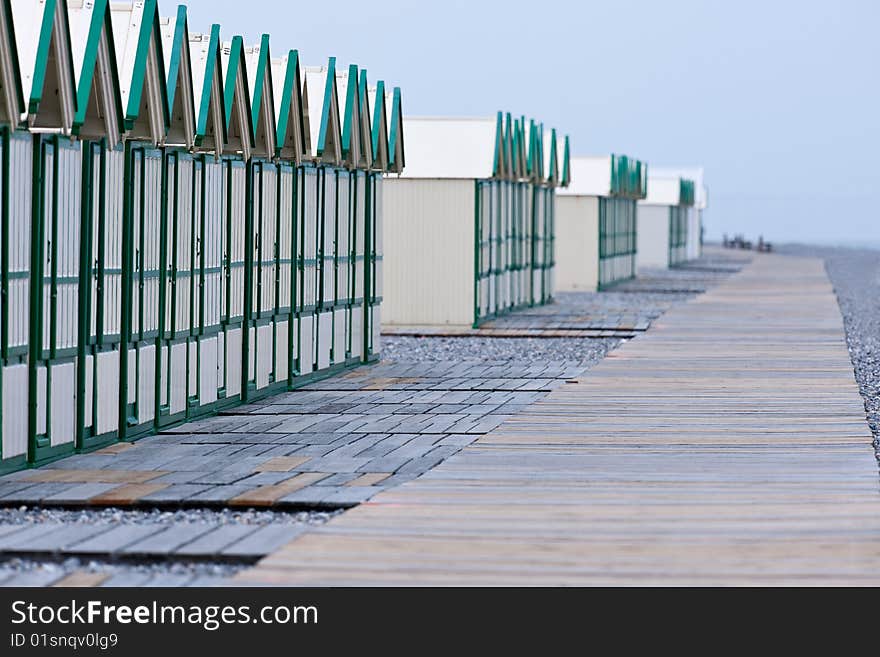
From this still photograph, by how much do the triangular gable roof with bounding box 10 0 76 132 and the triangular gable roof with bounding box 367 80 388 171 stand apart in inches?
315

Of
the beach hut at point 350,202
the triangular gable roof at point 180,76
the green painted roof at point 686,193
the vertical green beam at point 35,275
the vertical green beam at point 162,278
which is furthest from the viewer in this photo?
the green painted roof at point 686,193

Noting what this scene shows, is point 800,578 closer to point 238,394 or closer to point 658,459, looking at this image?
point 658,459

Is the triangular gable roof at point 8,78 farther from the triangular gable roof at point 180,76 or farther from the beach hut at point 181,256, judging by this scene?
the triangular gable roof at point 180,76

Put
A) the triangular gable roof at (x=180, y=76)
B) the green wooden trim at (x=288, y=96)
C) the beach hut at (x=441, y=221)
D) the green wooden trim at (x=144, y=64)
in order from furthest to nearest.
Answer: the beach hut at (x=441, y=221)
the green wooden trim at (x=288, y=96)
the triangular gable roof at (x=180, y=76)
the green wooden trim at (x=144, y=64)

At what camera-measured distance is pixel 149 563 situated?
312 inches

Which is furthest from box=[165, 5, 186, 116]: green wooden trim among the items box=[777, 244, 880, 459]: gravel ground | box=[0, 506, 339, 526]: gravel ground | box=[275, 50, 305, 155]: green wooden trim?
box=[777, 244, 880, 459]: gravel ground

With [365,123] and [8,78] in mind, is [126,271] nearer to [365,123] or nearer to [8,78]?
[8,78]

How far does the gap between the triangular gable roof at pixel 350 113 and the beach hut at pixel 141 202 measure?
5104mm

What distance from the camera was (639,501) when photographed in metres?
9.52

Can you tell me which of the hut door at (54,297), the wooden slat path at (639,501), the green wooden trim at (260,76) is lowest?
the wooden slat path at (639,501)

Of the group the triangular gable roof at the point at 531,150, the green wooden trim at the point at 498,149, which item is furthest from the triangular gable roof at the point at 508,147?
the triangular gable roof at the point at 531,150

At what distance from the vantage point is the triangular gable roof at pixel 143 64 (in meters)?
12.0

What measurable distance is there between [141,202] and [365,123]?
22.0ft

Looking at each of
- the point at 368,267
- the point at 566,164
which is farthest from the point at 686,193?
the point at 368,267
